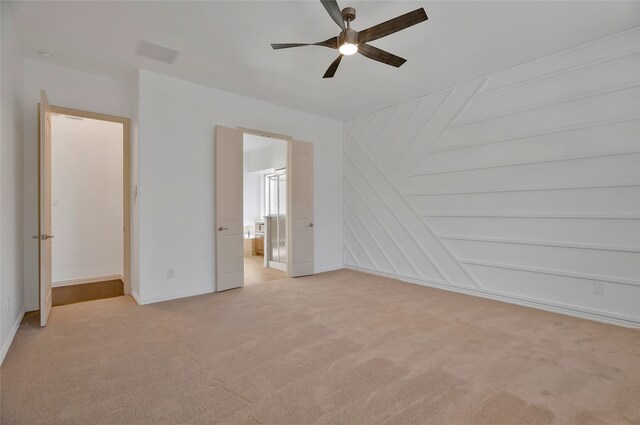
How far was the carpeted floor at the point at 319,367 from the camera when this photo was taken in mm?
1828

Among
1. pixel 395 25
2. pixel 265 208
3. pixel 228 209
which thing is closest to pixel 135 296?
pixel 228 209

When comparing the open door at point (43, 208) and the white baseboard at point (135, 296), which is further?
the white baseboard at point (135, 296)

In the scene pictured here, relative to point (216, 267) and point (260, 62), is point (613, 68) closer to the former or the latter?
point (260, 62)

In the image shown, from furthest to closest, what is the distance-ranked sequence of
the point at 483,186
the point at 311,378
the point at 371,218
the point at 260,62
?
the point at 371,218
the point at 483,186
the point at 260,62
the point at 311,378

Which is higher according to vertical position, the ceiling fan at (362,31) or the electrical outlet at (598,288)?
the ceiling fan at (362,31)

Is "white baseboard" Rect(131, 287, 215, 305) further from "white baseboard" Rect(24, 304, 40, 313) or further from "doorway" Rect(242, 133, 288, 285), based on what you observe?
"white baseboard" Rect(24, 304, 40, 313)

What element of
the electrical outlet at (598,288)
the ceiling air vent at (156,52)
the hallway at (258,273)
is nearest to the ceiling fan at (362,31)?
the ceiling air vent at (156,52)

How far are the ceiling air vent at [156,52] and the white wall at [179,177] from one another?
0.47 metres

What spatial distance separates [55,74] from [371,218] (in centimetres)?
487

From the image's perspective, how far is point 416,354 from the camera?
256 centimetres

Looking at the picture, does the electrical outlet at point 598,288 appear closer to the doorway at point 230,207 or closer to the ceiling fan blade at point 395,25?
the ceiling fan blade at point 395,25

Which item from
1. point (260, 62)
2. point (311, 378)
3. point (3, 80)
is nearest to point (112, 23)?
point (3, 80)

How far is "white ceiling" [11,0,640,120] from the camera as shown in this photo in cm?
276

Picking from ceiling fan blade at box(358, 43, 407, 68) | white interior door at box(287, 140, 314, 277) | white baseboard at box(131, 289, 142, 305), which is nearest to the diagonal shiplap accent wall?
white interior door at box(287, 140, 314, 277)
